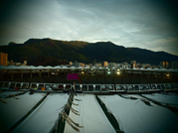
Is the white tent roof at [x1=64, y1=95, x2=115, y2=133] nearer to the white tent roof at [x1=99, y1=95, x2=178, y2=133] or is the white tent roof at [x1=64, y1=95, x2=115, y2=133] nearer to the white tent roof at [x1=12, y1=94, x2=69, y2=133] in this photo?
the white tent roof at [x1=99, y1=95, x2=178, y2=133]

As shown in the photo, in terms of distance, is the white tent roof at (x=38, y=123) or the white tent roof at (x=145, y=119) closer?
the white tent roof at (x=38, y=123)

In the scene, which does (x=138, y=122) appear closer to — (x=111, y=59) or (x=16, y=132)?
(x=16, y=132)

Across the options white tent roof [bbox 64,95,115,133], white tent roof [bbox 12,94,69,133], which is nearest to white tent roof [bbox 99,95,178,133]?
white tent roof [bbox 64,95,115,133]

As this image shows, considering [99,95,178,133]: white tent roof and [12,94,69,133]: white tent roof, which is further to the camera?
[99,95,178,133]: white tent roof

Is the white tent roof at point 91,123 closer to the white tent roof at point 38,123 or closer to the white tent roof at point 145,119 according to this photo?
the white tent roof at point 145,119

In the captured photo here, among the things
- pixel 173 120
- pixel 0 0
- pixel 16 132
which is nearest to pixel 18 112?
pixel 16 132

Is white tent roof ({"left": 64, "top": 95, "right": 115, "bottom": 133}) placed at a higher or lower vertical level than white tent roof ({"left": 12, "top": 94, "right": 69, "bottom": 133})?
lower

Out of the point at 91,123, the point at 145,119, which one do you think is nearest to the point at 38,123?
the point at 91,123

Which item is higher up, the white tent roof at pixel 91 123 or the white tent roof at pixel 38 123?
the white tent roof at pixel 38 123

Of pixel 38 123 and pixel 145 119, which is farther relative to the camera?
pixel 145 119

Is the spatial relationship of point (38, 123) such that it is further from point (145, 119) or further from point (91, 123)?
point (145, 119)

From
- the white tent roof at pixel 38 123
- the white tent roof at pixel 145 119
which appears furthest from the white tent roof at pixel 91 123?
the white tent roof at pixel 38 123
